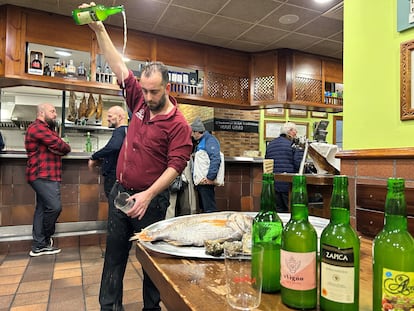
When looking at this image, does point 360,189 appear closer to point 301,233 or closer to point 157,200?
point 157,200

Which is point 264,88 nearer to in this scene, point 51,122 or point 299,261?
point 51,122

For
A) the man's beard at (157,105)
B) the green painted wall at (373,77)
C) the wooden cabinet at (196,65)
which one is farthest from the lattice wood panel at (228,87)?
the man's beard at (157,105)

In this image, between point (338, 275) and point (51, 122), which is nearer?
point (338, 275)

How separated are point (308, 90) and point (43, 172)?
12.9 feet

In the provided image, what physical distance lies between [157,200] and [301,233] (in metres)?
1.27

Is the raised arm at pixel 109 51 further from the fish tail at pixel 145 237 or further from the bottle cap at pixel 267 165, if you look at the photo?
the bottle cap at pixel 267 165

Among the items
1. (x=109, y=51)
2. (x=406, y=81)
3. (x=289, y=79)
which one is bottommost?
(x=406, y=81)

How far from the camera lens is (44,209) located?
3154 mm

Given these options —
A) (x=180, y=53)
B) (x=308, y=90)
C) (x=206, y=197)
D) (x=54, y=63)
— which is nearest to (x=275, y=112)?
(x=308, y=90)

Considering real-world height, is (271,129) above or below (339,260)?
above

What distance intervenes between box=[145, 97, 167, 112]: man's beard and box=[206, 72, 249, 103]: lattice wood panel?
118 inches

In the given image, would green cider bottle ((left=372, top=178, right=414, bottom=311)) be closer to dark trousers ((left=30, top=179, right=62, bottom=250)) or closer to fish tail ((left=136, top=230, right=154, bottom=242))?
fish tail ((left=136, top=230, right=154, bottom=242))

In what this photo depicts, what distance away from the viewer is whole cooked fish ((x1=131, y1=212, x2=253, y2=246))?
2.74 feet

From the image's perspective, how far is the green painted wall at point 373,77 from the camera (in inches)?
62.2
